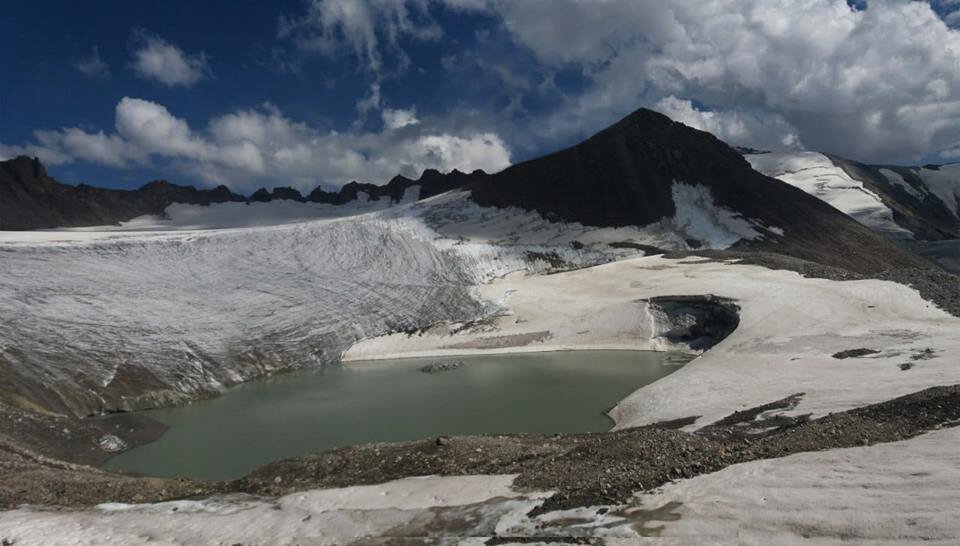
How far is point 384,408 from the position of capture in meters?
35.7

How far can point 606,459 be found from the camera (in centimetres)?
1583

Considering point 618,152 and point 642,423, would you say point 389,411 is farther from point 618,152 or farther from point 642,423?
point 618,152

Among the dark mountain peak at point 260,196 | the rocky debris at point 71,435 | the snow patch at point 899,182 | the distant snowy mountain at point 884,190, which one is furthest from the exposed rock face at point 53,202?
the snow patch at point 899,182

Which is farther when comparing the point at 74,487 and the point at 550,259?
the point at 550,259

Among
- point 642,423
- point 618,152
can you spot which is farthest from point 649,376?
point 618,152

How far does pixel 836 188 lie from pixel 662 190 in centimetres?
9296

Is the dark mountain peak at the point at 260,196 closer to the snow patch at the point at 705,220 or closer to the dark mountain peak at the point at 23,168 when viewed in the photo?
the dark mountain peak at the point at 23,168

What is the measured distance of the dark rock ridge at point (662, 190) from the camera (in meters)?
86.8

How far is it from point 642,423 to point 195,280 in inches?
1675

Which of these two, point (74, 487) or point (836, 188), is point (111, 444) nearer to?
point (74, 487)

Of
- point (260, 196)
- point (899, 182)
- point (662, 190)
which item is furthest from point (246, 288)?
point (899, 182)

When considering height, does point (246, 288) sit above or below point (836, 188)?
below

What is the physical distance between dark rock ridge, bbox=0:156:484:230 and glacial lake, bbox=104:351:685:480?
3663 inches

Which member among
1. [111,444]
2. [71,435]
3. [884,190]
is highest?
[884,190]
